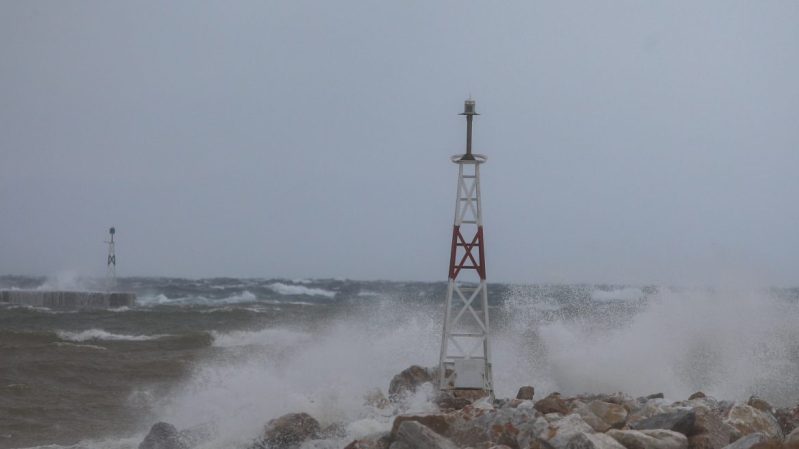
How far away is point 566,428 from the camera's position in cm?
902

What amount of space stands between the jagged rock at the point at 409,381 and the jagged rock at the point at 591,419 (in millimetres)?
3915

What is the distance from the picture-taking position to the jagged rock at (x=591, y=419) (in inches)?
402

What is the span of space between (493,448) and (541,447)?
52cm

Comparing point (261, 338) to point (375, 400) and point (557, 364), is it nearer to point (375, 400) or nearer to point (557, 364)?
point (557, 364)

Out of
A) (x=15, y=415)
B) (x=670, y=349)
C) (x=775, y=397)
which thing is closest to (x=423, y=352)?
(x=670, y=349)

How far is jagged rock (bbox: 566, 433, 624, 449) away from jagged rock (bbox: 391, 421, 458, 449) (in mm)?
1522

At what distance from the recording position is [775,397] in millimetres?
17859

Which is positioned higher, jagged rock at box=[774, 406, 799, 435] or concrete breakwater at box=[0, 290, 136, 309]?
jagged rock at box=[774, 406, 799, 435]

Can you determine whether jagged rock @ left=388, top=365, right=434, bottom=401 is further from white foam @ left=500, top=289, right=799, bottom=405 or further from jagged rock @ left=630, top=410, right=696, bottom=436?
jagged rock @ left=630, top=410, right=696, bottom=436

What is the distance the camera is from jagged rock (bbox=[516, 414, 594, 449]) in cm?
885

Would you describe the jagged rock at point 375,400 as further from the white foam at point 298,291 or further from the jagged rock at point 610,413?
the white foam at point 298,291

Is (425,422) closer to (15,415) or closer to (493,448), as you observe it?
(493,448)

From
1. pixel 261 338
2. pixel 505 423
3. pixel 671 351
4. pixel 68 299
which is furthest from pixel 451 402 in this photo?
pixel 68 299

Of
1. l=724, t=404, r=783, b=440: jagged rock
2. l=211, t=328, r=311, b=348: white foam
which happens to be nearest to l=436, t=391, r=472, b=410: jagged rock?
l=724, t=404, r=783, b=440: jagged rock
